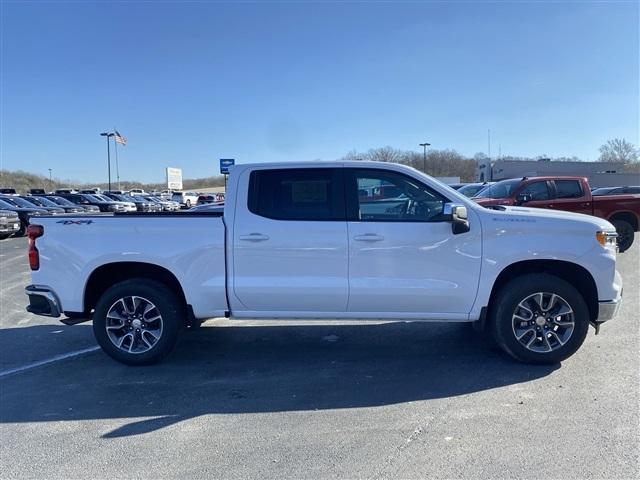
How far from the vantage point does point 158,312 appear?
4.92 metres

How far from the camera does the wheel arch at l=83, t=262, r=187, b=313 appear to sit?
197 inches

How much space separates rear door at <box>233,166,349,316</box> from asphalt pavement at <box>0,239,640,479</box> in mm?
742

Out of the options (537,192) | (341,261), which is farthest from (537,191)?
(341,261)

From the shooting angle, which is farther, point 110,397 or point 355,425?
point 110,397

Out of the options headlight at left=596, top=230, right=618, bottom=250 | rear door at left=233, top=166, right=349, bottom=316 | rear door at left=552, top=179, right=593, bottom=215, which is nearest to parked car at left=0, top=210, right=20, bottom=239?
rear door at left=233, top=166, right=349, bottom=316

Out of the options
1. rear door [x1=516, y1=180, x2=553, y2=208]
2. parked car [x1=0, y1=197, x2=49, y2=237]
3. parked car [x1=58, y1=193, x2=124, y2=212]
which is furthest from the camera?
parked car [x1=58, y1=193, x2=124, y2=212]

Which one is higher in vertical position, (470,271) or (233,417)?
(470,271)

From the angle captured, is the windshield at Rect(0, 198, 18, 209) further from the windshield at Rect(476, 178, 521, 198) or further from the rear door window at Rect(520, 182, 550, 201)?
the rear door window at Rect(520, 182, 550, 201)

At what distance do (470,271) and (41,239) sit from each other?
4.20m

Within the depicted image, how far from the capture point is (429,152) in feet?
269

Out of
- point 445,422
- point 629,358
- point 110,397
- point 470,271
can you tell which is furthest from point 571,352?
point 110,397

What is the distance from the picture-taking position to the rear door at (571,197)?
11938 millimetres

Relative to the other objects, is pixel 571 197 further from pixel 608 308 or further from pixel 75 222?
pixel 75 222

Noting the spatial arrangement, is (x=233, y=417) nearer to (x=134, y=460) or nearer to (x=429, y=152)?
(x=134, y=460)
